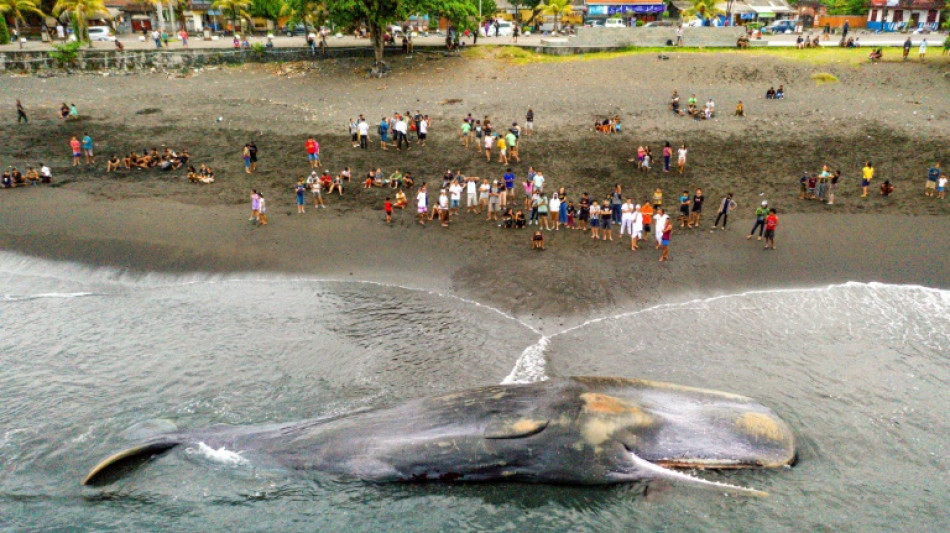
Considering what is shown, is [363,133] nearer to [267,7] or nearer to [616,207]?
[616,207]

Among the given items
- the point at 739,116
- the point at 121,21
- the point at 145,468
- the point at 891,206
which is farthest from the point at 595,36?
the point at 121,21

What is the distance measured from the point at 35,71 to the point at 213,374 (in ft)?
158

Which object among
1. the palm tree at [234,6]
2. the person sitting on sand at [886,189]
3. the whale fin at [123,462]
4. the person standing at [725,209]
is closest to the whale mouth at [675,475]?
the whale fin at [123,462]

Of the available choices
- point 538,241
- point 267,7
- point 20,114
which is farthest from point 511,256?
point 267,7

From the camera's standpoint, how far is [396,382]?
16.9m

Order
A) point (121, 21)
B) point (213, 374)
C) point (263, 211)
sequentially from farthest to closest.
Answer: point (121, 21)
point (263, 211)
point (213, 374)

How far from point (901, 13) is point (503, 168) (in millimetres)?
65998

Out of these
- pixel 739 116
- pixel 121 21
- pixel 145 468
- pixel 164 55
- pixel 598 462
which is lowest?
pixel 145 468

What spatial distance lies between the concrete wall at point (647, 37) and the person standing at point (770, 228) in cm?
3386

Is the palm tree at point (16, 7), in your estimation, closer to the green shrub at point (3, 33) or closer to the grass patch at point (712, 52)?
the green shrub at point (3, 33)

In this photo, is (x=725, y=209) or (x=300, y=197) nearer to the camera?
(x=725, y=209)

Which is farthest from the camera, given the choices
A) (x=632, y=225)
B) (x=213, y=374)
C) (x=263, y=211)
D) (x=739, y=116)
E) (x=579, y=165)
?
(x=739, y=116)

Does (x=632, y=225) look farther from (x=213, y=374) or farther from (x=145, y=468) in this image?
(x=145, y=468)

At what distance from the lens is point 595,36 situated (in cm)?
5509
